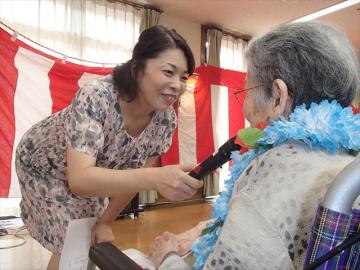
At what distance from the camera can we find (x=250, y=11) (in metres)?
4.08

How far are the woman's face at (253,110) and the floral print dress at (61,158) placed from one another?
0.54 meters

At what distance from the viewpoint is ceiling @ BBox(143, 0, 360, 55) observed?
150 inches

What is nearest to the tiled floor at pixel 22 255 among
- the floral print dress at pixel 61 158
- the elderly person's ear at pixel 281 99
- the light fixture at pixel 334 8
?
the floral print dress at pixel 61 158

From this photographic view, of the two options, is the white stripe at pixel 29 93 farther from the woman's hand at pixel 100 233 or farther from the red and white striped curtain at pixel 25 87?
the woman's hand at pixel 100 233

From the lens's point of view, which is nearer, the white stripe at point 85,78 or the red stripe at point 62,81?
the red stripe at point 62,81

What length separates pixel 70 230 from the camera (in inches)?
47.8

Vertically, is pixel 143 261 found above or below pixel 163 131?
below

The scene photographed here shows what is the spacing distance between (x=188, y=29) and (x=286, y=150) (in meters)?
4.15

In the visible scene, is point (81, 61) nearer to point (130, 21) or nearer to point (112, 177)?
point (130, 21)

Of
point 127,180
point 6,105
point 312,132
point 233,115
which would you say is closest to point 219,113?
point 233,115

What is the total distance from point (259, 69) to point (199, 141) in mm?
3513

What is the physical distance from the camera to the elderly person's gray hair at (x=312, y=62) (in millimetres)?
690

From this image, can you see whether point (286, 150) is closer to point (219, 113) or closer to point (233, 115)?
point (219, 113)

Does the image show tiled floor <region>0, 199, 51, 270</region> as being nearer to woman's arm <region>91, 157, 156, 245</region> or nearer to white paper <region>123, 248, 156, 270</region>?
woman's arm <region>91, 157, 156, 245</region>
